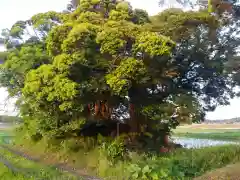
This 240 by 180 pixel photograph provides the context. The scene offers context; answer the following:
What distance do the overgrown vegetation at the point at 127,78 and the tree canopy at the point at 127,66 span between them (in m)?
0.04

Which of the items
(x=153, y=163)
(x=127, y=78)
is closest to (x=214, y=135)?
(x=153, y=163)

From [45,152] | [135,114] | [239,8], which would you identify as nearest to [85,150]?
[135,114]

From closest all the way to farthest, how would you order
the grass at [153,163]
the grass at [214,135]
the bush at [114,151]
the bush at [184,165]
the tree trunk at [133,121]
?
the bush at [184,165] < the grass at [153,163] < the bush at [114,151] < the tree trunk at [133,121] < the grass at [214,135]

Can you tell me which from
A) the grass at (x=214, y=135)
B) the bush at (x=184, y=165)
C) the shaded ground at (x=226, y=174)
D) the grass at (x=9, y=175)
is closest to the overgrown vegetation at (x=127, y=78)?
the bush at (x=184, y=165)

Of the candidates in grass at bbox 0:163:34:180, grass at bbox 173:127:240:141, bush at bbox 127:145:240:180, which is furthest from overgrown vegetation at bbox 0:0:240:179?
grass at bbox 173:127:240:141

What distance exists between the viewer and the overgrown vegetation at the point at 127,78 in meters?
11.1

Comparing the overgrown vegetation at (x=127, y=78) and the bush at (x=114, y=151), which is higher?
the overgrown vegetation at (x=127, y=78)

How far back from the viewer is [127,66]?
10.9 m

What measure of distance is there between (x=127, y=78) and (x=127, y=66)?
428 mm

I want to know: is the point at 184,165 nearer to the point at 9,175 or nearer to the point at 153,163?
the point at 153,163

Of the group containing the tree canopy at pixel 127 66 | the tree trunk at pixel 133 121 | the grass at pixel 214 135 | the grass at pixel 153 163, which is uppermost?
the tree canopy at pixel 127 66

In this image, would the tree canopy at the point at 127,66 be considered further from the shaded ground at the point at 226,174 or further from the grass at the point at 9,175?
the shaded ground at the point at 226,174

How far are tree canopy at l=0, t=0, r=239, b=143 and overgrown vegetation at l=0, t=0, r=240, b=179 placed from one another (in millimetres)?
40

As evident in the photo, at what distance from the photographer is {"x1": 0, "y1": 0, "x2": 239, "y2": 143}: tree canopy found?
444 inches
